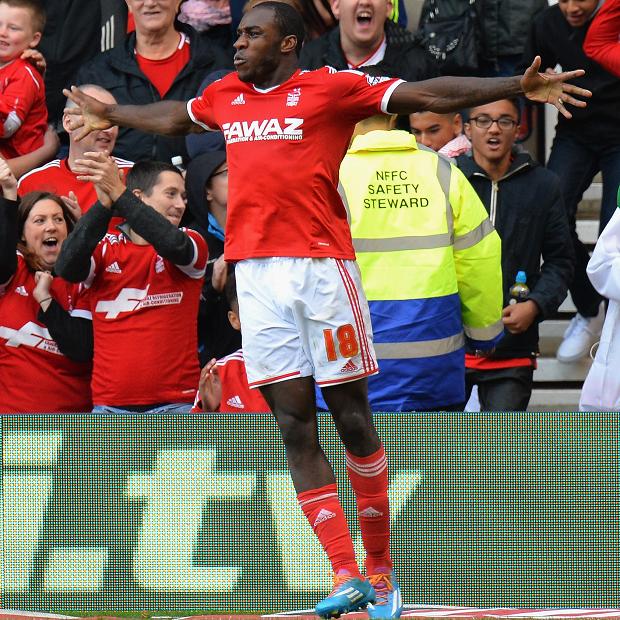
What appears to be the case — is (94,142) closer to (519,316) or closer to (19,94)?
(19,94)

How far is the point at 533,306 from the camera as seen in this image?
7672 mm

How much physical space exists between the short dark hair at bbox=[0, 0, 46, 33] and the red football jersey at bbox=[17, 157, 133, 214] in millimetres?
1153

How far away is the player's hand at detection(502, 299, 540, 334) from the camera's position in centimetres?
762

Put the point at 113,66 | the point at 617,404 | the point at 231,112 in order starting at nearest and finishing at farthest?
1. the point at 231,112
2. the point at 617,404
3. the point at 113,66

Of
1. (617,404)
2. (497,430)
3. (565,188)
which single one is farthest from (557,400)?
(497,430)

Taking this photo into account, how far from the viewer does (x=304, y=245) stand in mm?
5301

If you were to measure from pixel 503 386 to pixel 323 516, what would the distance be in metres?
2.57

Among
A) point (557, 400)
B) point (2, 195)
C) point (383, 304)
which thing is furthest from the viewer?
point (557, 400)

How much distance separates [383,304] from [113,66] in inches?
125

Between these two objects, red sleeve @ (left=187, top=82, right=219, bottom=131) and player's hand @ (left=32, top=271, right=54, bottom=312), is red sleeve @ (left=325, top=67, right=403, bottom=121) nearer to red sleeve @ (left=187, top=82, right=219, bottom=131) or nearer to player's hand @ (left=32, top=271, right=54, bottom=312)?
red sleeve @ (left=187, top=82, right=219, bottom=131)

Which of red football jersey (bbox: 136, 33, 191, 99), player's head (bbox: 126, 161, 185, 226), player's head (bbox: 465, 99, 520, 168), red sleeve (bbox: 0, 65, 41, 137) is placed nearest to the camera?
player's head (bbox: 126, 161, 185, 226)

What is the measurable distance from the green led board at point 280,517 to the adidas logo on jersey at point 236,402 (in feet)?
1.67

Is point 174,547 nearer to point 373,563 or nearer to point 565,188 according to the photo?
point 373,563

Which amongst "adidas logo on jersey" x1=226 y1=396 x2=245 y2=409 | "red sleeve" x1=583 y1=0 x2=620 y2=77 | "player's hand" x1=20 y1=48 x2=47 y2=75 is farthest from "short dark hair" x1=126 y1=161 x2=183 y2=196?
"red sleeve" x1=583 y1=0 x2=620 y2=77
